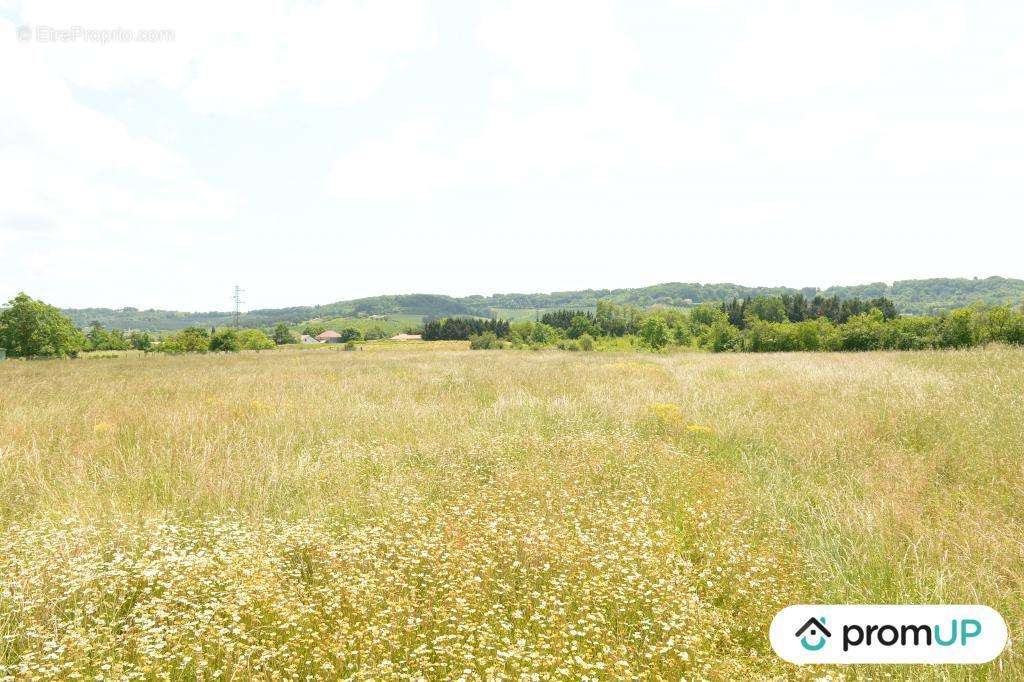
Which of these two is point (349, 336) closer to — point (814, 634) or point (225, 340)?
point (225, 340)

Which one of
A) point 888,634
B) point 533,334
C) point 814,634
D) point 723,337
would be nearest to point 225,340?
point 533,334

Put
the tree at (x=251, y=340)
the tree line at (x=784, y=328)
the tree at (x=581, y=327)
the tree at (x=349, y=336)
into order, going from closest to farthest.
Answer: the tree line at (x=784, y=328) < the tree at (x=251, y=340) < the tree at (x=349, y=336) < the tree at (x=581, y=327)

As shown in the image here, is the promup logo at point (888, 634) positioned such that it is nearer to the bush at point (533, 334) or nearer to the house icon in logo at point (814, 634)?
the house icon in logo at point (814, 634)

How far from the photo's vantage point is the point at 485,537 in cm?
425

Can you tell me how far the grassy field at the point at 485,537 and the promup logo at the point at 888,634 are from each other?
0.13 meters

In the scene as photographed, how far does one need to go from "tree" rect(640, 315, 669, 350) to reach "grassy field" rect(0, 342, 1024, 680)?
287ft

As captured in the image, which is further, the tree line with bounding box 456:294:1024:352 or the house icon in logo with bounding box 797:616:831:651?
the tree line with bounding box 456:294:1024:352

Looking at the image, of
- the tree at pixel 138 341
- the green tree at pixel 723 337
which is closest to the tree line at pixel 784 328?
the green tree at pixel 723 337

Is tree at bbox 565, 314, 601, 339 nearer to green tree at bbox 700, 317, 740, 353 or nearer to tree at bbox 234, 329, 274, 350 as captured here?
green tree at bbox 700, 317, 740, 353

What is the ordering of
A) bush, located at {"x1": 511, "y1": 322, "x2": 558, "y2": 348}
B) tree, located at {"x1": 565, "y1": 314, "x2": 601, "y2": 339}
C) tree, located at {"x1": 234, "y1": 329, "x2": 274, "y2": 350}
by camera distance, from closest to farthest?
tree, located at {"x1": 234, "y1": 329, "x2": 274, "y2": 350}
bush, located at {"x1": 511, "y1": 322, "x2": 558, "y2": 348}
tree, located at {"x1": 565, "y1": 314, "x2": 601, "y2": 339}

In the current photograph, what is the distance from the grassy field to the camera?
290 cm

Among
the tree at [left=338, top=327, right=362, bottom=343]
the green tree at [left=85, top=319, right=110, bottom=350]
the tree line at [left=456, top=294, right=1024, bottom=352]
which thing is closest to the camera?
the tree line at [left=456, top=294, right=1024, bottom=352]

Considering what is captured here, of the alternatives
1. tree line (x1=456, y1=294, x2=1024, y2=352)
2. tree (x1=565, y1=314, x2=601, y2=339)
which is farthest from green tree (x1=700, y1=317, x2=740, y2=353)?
tree (x1=565, y1=314, x2=601, y2=339)

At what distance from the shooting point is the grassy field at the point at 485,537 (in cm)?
290
